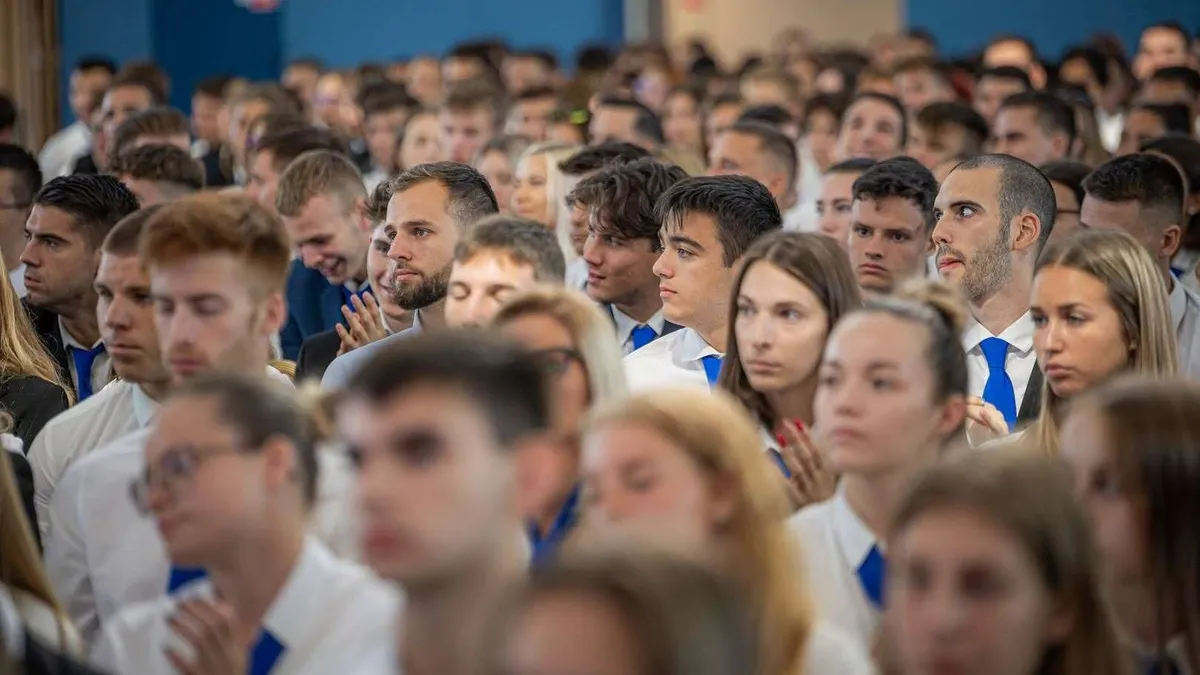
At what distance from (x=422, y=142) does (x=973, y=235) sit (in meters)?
5.60

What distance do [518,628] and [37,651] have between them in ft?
3.28

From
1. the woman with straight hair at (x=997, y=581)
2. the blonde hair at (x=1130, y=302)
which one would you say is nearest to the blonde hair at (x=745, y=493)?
the woman with straight hair at (x=997, y=581)

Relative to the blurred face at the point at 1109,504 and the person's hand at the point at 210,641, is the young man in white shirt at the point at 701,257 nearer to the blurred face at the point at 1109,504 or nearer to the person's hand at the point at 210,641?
the blurred face at the point at 1109,504

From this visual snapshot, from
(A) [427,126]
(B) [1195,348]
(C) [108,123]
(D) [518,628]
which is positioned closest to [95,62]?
→ (C) [108,123]

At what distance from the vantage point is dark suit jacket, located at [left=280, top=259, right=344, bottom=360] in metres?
7.04

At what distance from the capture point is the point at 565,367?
370 cm

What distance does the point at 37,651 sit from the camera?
9.34 ft

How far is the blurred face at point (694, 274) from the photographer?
5.55 m

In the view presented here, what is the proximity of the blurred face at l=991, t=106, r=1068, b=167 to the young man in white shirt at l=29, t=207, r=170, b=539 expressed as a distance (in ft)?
19.9

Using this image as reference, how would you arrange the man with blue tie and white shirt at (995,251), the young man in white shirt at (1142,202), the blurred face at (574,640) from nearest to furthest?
the blurred face at (574,640)
the man with blue tie and white shirt at (995,251)
the young man in white shirt at (1142,202)

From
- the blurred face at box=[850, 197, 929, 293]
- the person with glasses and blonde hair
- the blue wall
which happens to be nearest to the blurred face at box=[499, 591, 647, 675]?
the person with glasses and blonde hair

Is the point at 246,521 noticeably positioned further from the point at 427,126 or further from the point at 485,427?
the point at 427,126

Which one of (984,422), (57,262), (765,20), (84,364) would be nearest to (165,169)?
(57,262)

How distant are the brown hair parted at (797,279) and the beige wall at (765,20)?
19320 millimetres
